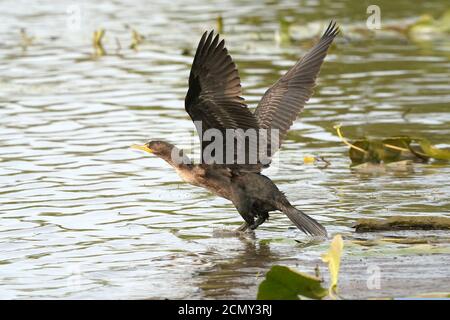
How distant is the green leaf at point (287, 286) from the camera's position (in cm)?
633

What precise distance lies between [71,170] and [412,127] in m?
3.93

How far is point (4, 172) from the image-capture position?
10594 millimetres

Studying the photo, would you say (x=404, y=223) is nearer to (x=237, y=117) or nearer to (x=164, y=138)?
(x=237, y=117)

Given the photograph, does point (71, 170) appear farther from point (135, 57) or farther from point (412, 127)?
point (135, 57)

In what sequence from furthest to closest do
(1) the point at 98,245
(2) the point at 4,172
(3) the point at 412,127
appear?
(3) the point at 412,127 < (2) the point at 4,172 < (1) the point at 98,245

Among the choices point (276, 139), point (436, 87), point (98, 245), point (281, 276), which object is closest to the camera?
point (281, 276)

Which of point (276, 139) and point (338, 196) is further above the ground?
point (276, 139)

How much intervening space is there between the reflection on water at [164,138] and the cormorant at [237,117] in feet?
0.83

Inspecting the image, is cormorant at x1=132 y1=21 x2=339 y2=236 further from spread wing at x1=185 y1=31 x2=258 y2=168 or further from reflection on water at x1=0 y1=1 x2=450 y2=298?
reflection on water at x1=0 y1=1 x2=450 y2=298

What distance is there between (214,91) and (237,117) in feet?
0.94

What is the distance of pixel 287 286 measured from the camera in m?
6.38

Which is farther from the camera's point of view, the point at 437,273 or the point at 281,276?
the point at 437,273

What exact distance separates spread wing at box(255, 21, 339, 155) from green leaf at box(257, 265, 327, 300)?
9.14 ft
